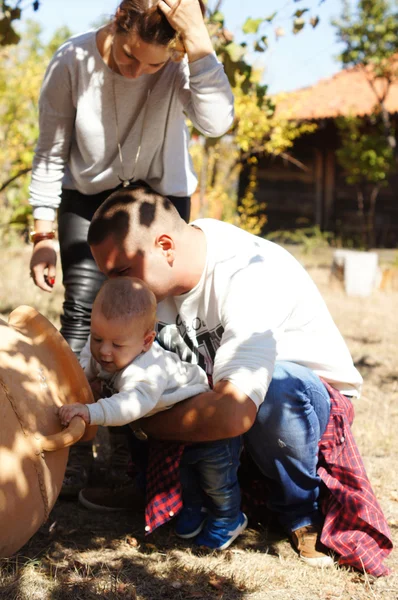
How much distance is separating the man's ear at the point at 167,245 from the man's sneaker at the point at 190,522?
34.6 inches

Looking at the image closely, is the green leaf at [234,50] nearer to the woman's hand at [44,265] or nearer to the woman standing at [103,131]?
the woman standing at [103,131]

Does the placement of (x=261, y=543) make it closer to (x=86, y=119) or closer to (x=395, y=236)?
(x=86, y=119)

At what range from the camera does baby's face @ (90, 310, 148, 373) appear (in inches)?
85.0

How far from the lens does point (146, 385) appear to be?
7.03 ft

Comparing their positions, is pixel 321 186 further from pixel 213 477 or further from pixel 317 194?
pixel 213 477

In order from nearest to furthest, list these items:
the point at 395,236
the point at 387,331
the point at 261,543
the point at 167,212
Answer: the point at 167,212
the point at 261,543
the point at 387,331
the point at 395,236

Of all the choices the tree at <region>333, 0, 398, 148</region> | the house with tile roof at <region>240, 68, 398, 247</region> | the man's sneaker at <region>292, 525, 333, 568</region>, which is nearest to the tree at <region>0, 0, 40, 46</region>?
the man's sneaker at <region>292, 525, 333, 568</region>

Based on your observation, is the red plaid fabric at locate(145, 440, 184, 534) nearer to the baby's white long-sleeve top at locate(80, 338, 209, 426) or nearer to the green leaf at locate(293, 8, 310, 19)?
the baby's white long-sleeve top at locate(80, 338, 209, 426)

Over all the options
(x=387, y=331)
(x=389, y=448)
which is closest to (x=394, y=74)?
(x=387, y=331)

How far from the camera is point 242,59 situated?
13.1ft

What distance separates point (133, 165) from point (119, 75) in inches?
13.8

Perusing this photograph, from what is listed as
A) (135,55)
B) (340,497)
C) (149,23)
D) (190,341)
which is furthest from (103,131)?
(340,497)

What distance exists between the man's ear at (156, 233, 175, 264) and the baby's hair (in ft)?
0.51

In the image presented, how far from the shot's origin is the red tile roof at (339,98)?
47.8ft
